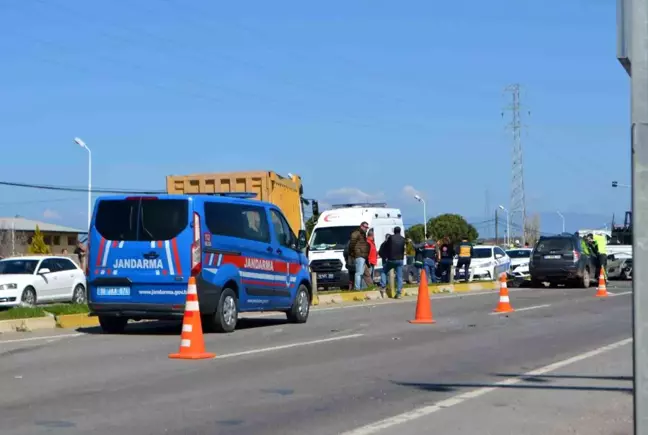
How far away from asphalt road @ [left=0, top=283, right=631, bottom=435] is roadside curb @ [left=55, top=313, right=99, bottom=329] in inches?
48.8

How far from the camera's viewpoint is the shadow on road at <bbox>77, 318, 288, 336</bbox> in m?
16.8

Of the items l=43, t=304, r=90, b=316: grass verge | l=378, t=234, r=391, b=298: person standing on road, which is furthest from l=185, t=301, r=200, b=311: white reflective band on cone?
l=378, t=234, r=391, b=298: person standing on road

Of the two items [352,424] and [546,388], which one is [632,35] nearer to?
[352,424]

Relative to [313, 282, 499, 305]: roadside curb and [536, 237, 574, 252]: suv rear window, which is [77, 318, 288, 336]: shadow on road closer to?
[313, 282, 499, 305]: roadside curb

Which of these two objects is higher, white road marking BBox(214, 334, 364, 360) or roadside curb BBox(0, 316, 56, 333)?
roadside curb BBox(0, 316, 56, 333)

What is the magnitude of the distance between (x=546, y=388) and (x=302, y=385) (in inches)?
98.4

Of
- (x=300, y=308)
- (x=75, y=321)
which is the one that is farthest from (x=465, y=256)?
(x=75, y=321)

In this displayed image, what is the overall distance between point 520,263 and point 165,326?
26.3 metres

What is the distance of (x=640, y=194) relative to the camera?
15.1 feet

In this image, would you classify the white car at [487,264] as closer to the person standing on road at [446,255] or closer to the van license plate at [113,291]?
the person standing on road at [446,255]

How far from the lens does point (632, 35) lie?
470cm

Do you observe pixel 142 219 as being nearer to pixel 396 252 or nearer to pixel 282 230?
pixel 282 230

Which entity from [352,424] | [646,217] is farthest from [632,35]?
[352,424]

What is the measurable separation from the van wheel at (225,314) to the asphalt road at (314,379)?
0.36m
